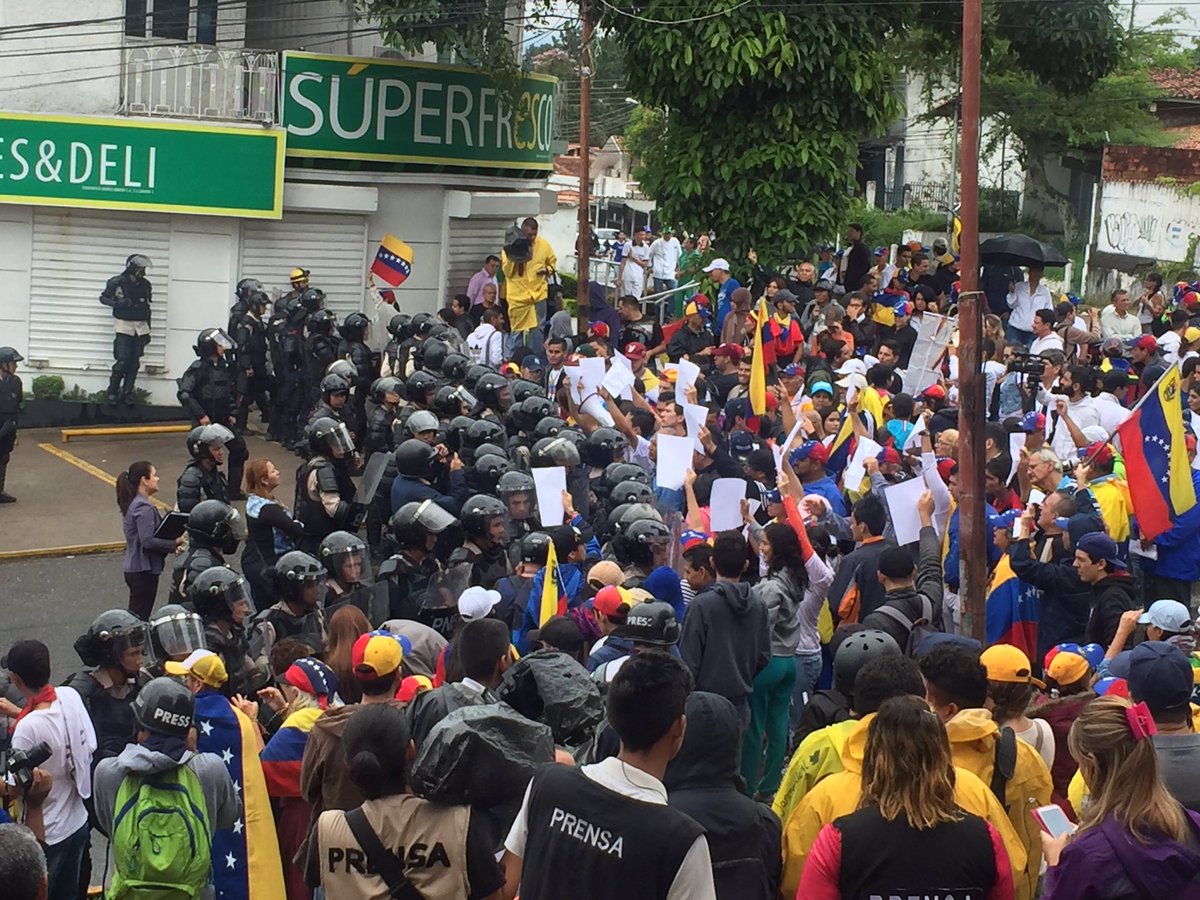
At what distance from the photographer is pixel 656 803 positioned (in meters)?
4.17

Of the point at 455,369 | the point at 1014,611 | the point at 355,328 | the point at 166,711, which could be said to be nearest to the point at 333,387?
the point at 455,369

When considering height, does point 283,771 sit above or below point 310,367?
below

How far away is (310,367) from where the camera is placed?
16984mm

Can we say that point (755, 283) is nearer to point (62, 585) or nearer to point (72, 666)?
point (62, 585)

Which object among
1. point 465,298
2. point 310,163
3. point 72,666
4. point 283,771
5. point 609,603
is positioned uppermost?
point 310,163

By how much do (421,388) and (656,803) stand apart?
902cm

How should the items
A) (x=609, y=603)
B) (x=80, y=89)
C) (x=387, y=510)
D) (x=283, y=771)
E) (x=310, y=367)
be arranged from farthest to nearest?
(x=80, y=89) < (x=310, y=367) < (x=387, y=510) < (x=609, y=603) < (x=283, y=771)

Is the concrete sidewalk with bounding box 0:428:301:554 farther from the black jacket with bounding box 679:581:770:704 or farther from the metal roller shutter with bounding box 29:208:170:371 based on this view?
the black jacket with bounding box 679:581:770:704

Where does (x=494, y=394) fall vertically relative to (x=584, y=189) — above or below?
below

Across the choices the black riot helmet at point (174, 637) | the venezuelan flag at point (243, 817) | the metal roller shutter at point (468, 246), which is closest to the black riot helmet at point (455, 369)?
the black riot helmet at point (174, 637)

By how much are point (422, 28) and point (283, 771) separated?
595 inches

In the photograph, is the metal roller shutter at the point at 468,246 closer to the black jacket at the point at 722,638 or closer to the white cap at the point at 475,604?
the white cap at the point at 475,604

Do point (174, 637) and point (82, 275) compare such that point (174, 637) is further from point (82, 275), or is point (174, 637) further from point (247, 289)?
point (82, 275)

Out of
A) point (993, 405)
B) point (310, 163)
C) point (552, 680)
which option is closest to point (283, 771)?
point (552, 680)
